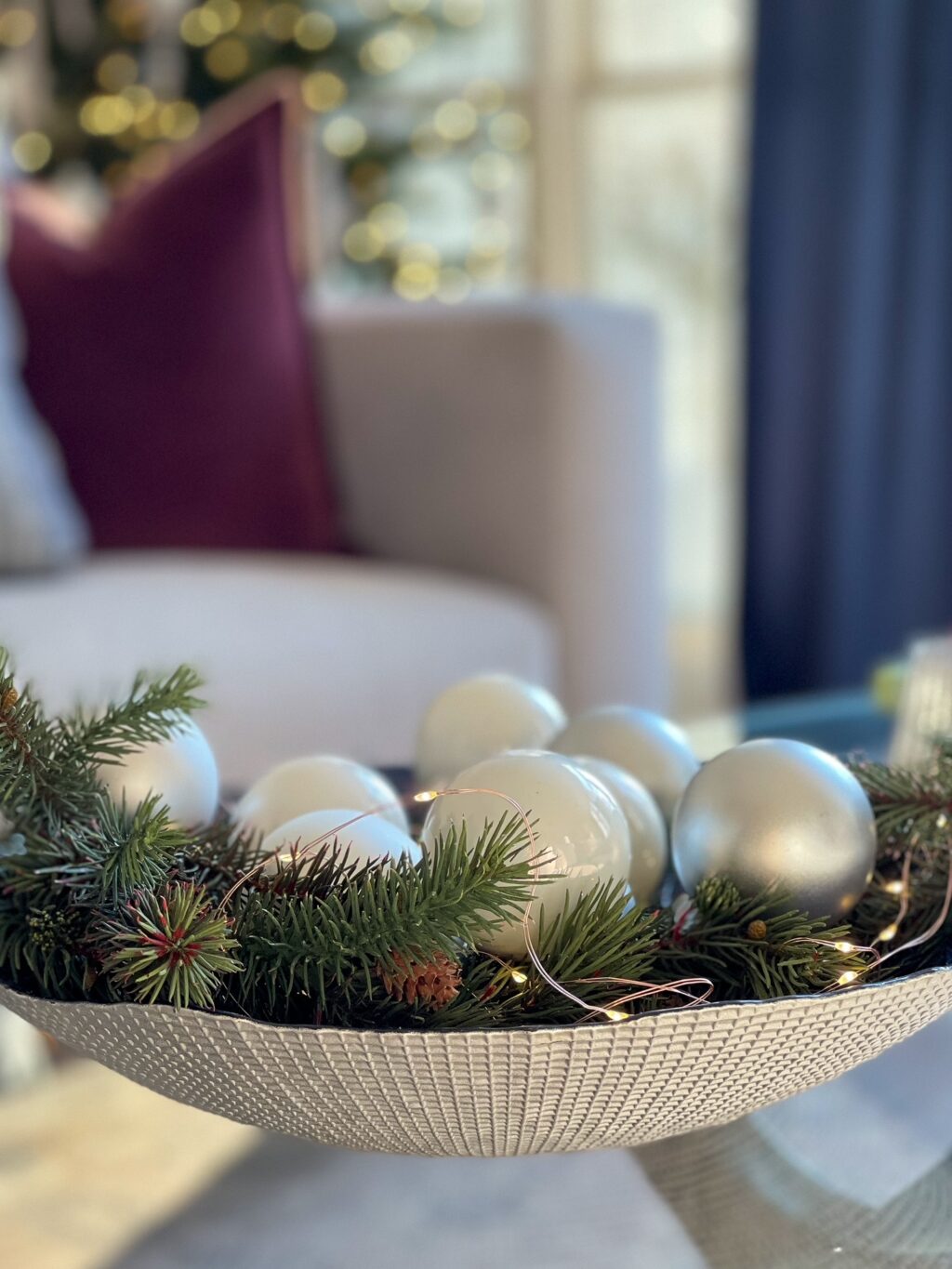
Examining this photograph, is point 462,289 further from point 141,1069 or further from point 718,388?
point 141,1069

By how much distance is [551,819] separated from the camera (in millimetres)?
460

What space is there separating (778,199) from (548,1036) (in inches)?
83.7

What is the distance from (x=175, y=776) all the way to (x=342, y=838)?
0.26 ft

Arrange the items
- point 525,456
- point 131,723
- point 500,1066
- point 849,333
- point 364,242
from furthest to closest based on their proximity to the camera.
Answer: point 364,242, point 849,333, point 525,456, point 131,723, point 500,1066

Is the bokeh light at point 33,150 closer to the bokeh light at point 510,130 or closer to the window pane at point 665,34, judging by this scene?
the bokeh light at point 510,130

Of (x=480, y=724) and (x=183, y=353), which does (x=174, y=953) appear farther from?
(x=183, y=353)

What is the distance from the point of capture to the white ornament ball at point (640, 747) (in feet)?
1.91

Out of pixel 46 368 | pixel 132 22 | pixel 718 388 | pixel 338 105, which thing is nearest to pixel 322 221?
pixel 338 105

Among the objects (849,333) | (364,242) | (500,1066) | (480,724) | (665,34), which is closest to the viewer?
(500,1066)

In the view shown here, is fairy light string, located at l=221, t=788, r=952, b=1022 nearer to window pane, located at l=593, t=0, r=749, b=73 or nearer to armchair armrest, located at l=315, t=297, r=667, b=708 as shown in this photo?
armchair armrest, located at l=315, t=297, r=667, b=708

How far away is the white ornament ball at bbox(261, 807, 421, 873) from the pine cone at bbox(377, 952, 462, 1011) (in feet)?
0.16

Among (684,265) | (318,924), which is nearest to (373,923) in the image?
(318,924)

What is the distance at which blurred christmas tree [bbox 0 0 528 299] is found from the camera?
296 centimetres

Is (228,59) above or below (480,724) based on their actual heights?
above
